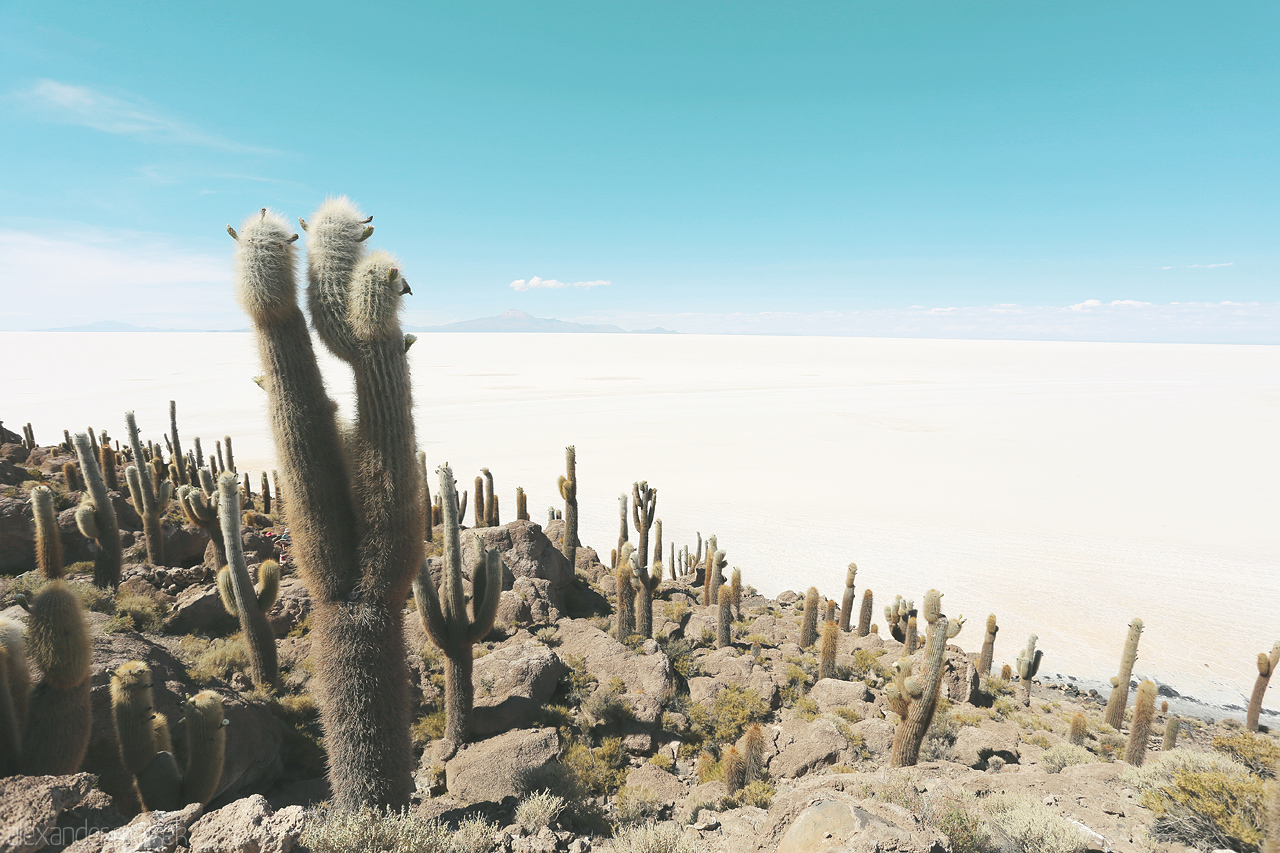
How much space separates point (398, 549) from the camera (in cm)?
466

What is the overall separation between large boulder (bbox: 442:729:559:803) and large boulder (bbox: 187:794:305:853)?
3.48 meters

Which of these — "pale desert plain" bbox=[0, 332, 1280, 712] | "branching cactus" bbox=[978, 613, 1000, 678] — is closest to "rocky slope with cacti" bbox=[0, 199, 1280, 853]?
"branching cactus" bbox=[978, 613, 1000, 678]

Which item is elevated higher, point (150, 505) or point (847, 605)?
point (150, 505)

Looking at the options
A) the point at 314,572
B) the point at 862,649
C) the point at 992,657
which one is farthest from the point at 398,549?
the point at 992,657

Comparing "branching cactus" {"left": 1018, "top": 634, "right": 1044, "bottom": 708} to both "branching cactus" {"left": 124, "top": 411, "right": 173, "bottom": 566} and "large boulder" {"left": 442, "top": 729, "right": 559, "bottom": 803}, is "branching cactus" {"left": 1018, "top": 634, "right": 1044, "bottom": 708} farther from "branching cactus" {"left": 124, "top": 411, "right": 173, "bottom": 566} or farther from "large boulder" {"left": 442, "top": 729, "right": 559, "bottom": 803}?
"branching cactus" {"left": 124, "top": 411, "right": 173, "bottom": 566}

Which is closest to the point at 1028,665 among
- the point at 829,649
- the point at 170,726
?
the point at 829,649

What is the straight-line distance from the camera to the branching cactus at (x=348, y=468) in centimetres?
428

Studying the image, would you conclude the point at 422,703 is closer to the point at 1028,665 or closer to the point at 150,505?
the point at 150,505

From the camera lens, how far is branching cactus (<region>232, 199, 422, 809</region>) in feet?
14.0

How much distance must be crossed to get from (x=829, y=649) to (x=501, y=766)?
7.01m

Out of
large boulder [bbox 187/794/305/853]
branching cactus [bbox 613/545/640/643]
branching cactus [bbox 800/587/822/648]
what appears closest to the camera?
large boulder [bbox 187/794/305/853]

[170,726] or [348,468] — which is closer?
[348,468]

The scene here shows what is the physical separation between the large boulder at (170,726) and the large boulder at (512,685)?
2.42 metres

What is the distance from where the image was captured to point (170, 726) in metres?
5.65
